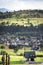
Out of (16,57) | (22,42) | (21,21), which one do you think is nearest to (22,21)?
(21,21)

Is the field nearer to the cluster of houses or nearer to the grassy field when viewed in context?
the cluster of houses

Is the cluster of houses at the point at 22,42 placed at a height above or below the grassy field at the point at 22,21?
below

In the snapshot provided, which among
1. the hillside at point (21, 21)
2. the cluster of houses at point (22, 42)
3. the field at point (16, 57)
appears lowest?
the field at point (16, 57)

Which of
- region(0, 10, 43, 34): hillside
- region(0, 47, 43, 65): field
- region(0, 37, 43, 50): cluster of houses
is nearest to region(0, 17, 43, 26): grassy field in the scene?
region(0, 10, 43, 34): hillside

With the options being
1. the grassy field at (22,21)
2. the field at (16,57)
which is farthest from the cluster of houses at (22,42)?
the grassy field at (22,21)

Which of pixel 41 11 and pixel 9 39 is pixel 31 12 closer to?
pixel 41 11

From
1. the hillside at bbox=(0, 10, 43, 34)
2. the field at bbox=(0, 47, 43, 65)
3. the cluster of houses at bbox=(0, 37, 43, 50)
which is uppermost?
the hillside at bbox=(0, 10, 43, 34)

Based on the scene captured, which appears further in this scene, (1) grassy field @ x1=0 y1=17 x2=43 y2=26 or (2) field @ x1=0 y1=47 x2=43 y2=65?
(1) grassy field @ x1=0 y1=17 x2=43 y2=26

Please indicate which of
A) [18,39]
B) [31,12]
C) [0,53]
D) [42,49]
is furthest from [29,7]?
[0,53]

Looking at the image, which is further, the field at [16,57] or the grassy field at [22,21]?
the grassy field at [22,21]

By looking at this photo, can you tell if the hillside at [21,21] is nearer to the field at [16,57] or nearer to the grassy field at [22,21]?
the grassy field at [22,21]

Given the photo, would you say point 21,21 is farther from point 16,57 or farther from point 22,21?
point 16,57
